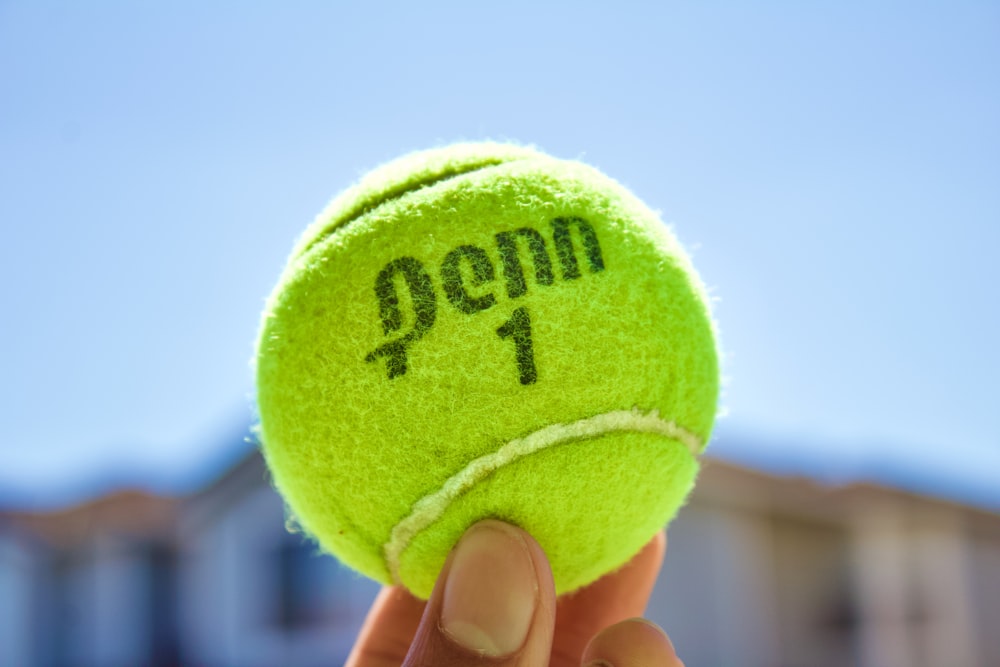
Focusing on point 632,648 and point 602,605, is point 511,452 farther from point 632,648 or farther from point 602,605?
point 602,605

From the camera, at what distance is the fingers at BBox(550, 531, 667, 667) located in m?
1.93

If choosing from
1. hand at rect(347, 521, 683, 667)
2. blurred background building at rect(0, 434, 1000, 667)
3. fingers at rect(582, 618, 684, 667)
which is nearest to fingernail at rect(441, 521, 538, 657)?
hand at rect(347, 521, 683, 667)

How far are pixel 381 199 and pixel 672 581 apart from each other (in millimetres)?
8792

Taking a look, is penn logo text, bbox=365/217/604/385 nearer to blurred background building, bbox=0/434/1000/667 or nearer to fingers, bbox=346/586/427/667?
fingers, bbox=346/586/427/667

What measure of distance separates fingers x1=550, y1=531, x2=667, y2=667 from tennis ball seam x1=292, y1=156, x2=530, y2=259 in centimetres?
97

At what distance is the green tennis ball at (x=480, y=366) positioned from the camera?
1344mm

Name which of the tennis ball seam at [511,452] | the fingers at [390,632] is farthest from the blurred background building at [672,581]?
the tennis ball seam at [511,452]

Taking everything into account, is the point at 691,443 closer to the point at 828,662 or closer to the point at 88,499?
the point at 828,662

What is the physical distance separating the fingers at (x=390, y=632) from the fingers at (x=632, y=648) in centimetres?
58

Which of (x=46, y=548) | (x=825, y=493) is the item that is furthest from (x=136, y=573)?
(x=825, y=493)

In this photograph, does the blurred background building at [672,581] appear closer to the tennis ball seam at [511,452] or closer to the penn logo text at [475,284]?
the tennis ball seam at [511,452]

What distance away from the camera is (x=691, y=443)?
1588mm

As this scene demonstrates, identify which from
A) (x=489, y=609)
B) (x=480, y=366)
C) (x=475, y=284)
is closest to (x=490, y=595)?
(x=489, y=609)

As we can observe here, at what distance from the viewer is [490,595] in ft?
4.12
